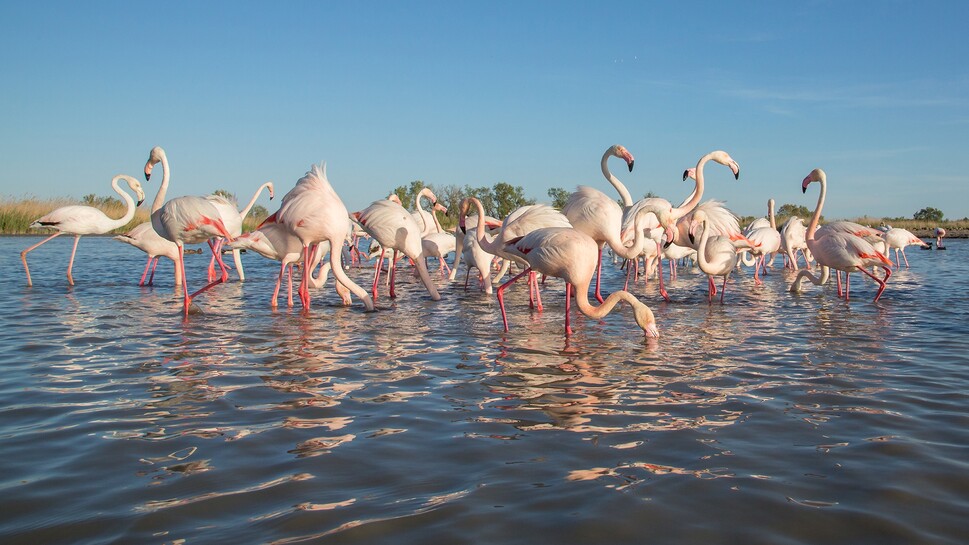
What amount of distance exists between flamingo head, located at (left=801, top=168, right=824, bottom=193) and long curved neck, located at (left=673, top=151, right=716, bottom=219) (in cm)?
196

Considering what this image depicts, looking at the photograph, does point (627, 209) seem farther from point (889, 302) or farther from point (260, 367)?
point (260, 367)

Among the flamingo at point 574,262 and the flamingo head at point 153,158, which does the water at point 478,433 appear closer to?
the flamingo at point 574,262

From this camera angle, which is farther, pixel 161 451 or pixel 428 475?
pixel 161 451

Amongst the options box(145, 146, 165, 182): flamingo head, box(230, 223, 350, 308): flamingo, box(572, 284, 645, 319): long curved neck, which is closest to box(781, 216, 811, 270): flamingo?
box(230, 223, 350, 308): flamingo

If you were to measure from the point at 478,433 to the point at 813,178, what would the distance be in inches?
358

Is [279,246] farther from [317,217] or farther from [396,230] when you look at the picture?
[396,230]

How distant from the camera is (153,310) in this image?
8000 mm

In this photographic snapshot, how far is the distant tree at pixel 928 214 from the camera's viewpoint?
50.2 meters

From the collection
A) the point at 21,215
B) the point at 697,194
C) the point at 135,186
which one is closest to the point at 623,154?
the point at 697,194

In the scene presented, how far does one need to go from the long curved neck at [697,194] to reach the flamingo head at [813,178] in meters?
1.96

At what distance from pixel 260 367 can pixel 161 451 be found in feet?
5.88

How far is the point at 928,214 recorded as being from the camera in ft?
169

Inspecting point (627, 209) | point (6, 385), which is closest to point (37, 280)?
point (6, 385)

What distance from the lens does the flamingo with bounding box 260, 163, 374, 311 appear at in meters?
8.07
